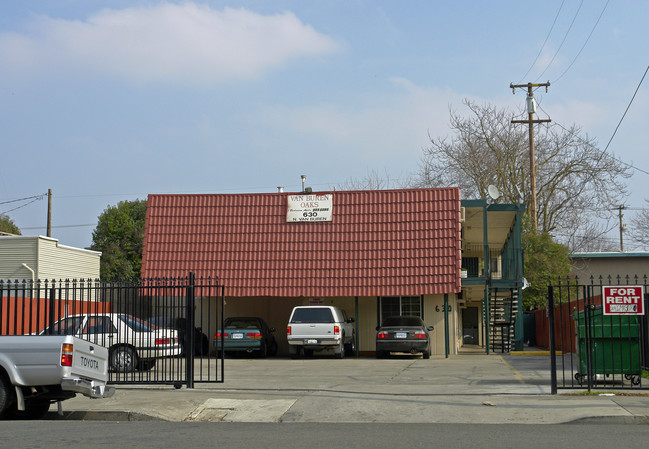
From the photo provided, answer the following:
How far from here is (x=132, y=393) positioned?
1438 centimetres

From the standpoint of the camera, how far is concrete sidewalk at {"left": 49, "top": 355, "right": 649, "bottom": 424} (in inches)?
457

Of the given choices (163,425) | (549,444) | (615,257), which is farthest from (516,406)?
(615,257)

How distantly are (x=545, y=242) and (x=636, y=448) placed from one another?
29.2 metres

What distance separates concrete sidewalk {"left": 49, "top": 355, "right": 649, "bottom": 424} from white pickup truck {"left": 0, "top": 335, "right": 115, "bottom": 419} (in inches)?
43.8

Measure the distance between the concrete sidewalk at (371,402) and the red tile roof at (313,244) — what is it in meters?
9.03

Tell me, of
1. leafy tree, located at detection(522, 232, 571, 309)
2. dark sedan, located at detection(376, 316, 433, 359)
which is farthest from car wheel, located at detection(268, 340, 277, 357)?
leafy tree, located at detection(522, 232, 571, 309)

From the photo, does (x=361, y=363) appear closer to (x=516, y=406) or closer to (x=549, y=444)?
(x=516, y=406)

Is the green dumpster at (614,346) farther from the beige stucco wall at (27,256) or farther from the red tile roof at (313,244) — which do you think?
the beige stucco wall at (27,256)

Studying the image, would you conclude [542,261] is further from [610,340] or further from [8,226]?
[8,226]

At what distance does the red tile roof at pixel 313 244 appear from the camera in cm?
2714

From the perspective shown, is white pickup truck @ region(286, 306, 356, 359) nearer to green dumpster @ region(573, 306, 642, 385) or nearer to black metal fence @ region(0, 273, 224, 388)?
black metal fence @ region(0, 273, 224, 388)

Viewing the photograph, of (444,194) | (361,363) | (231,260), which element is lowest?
(361,363)

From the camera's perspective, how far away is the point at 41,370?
10867mm

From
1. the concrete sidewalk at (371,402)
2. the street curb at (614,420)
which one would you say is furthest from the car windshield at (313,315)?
the street curb at (614,420)
